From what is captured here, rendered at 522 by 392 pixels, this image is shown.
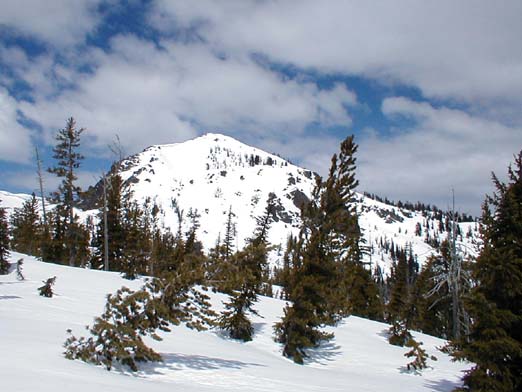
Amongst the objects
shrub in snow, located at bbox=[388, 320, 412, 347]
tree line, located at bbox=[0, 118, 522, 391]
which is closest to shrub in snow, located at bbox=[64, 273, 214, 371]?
tree line, located at bbox=[0, 118, 522, 391]

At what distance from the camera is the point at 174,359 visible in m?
9.55

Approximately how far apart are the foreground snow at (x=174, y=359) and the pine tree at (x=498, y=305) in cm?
292

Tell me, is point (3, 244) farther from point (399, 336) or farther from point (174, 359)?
point (399, 336)

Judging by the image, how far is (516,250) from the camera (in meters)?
12.9

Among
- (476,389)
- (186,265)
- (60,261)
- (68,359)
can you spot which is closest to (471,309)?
(476,389)

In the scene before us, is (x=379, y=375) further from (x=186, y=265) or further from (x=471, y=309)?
(x=186, y=265)

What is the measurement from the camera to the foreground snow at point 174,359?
6.45 metres

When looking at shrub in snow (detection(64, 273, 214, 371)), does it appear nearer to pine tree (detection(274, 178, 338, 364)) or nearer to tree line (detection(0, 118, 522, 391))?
tree line (detection(0, 118, 522, 391))

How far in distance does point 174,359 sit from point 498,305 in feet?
34.7

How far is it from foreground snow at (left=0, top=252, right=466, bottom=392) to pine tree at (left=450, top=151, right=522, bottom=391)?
2.92 meters

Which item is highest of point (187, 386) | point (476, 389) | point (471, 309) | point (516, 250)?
point (516, 250)

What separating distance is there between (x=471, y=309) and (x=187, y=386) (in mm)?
9754

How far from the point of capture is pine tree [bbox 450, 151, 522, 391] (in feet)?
37.6

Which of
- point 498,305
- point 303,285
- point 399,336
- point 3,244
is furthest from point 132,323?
point 399,336
